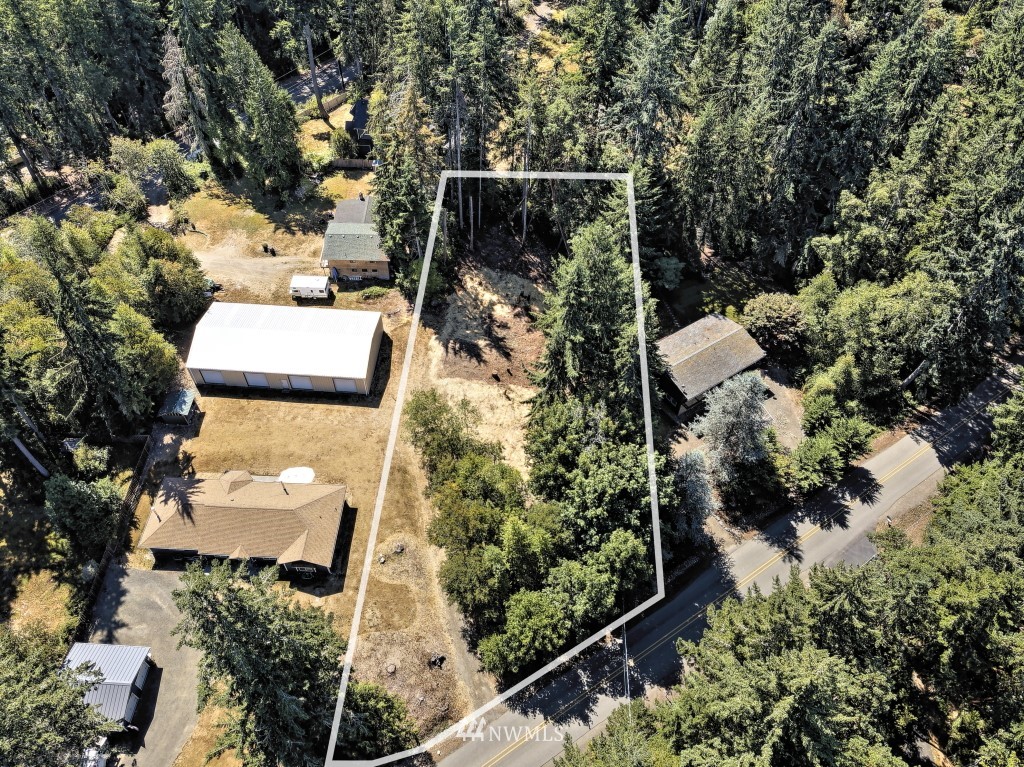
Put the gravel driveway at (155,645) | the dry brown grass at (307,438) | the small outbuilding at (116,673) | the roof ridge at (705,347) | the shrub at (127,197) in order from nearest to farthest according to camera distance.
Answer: the small outbuilding at (116,673) → the gravel driveway at (155,645) → the dry brown grass at (307,438) → the roof ridge at (705,347) → the shrub at (127,197)

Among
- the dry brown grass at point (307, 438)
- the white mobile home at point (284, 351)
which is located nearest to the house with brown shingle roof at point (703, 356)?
the dry brown grass at point (307, 438)

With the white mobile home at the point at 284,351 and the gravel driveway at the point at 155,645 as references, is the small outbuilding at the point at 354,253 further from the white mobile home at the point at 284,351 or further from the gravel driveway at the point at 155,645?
the gravel driveway at the point at 155,645

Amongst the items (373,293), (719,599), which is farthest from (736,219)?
(719,599)

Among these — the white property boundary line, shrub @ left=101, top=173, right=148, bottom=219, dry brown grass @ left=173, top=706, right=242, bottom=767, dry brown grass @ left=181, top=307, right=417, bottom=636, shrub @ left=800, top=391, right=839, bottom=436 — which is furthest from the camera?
shrub @ left=101, top=173, right=148, bottom=219

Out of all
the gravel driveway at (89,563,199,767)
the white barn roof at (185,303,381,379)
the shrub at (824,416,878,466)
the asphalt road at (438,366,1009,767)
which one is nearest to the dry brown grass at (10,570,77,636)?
the gravel driveway at (89,563,199,767)

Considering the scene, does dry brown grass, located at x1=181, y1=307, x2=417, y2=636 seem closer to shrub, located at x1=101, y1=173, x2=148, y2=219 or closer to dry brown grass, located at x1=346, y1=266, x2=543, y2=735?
dry brown grass, located at x1=346, y1=266, x2=543, y2=735

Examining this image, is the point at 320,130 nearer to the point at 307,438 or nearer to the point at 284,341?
the point at 284,341

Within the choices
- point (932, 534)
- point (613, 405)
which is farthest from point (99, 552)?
point (932, 534)

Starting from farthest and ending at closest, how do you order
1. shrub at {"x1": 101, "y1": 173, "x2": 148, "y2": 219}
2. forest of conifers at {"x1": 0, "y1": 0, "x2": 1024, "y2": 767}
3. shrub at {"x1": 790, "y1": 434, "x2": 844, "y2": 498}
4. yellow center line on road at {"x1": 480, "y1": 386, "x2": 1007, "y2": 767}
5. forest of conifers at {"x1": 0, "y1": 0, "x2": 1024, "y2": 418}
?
1. shrub at {"x1": 101, "y1": 173, "x2": 148, "y2": 219}
2. forest of conifers at {"x1": 0, "y1": 0, "x2": 1024, "y2": 418}
3. shrub at {"x1": 790, "y1": 434, "x2": 844, "y2": 498}
4. yellow center line on road at {"x1": 480, "y1": 386, "x2": 1007, "y2": 767}
5. forest of conifers at {"x1": 0, "y1": 0, "x2": 1024, "y2": 767}
